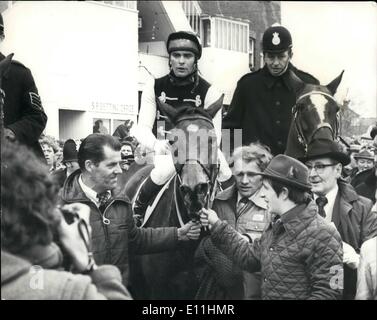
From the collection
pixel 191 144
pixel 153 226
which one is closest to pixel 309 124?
pixel 191 144

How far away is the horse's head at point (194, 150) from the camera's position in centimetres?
504

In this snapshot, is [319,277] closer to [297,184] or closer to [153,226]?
[297,184]

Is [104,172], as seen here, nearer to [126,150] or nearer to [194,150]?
[126,150]

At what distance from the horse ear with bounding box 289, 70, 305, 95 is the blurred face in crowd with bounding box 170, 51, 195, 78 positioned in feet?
2.39

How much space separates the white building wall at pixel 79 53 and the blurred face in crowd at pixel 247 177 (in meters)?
0.83

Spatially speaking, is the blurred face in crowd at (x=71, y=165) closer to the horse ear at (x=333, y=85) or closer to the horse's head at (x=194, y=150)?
the horse's head at (x=194, y=150)

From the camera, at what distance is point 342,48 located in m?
5.53

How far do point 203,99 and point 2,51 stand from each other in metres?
1.42

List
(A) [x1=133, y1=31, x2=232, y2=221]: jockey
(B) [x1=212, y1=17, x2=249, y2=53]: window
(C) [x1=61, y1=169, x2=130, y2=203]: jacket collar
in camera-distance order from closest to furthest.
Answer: (C) [x1=61, y1=169, x2=130, y2=203]: jacket collar < (A) [x1=133, y1=31, x2=232, y2=221]: jockey < (B) [x1=212, y1=17, x2=249, y2=53]: window

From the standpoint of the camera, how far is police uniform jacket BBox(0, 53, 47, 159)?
5.09 metres

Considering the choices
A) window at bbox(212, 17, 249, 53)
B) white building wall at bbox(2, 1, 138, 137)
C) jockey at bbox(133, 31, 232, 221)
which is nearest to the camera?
white building wall at bbox(2, 1, 138, 137)

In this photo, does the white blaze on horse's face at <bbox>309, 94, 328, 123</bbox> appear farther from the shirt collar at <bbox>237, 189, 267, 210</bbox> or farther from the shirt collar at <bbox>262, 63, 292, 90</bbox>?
the shirt collar at <bbox>237, 189, 267, 210</bbox>

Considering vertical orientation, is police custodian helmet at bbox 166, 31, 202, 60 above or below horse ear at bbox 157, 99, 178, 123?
above

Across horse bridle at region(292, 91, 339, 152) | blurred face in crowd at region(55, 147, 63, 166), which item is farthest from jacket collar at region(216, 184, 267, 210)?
blurred face in crowd at region(55, 147, 63, 166)
